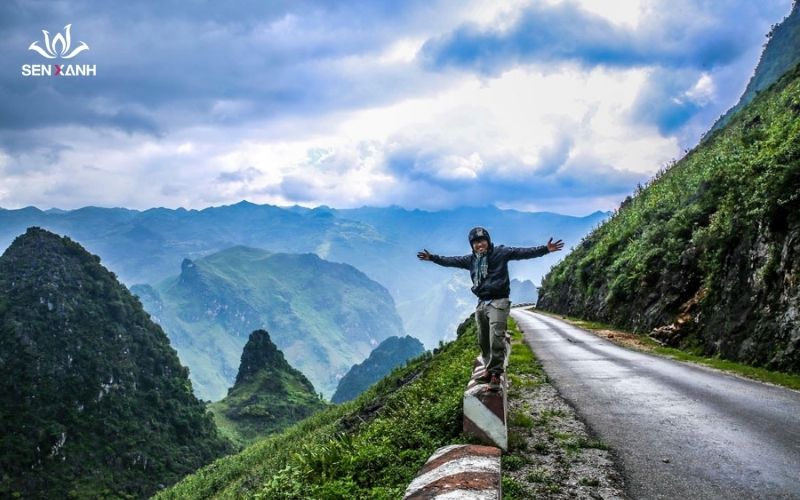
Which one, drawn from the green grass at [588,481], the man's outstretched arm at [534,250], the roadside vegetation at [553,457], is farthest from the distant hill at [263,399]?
the green grass at [588,481]

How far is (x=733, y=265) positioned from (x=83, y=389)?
108 meters

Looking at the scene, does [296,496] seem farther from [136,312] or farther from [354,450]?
[136,312]

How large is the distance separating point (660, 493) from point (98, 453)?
3908 inches

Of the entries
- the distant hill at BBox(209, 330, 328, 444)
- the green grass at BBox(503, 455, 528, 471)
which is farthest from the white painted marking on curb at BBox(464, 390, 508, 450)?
the distant hill at BBox(209, 330, 328, 444)

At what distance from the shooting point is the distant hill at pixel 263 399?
122 metres

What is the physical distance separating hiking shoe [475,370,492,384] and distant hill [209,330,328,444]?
112 metres

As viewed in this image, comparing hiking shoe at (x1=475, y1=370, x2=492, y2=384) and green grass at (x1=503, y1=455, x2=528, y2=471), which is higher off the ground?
hiking shoe at (x1=475, y1=370, x2=492, y2=384)

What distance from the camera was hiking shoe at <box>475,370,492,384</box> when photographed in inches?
300

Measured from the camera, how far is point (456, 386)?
1102 cm

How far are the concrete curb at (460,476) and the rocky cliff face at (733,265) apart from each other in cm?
1114

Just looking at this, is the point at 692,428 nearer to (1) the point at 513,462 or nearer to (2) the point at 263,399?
(1) the point at 513,462

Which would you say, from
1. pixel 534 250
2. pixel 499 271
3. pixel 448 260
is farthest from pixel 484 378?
pixel 448 260

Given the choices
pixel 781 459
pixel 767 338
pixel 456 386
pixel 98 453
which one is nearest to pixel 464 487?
pixel 781 459

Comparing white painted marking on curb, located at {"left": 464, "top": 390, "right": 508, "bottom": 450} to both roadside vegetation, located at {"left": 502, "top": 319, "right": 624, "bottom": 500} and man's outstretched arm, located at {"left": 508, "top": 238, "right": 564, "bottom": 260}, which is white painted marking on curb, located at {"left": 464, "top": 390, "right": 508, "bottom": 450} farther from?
man's outstretched arm, located at {"left": 508, "top": 238, "right": 564, "bottom": 260}
